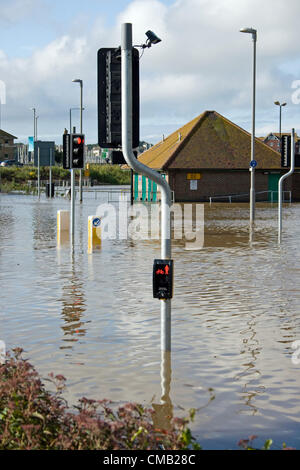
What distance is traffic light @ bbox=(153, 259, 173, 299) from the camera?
722cm

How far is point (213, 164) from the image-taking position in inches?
2359

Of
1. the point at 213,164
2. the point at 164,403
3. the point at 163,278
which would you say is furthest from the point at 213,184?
the point at 164,403

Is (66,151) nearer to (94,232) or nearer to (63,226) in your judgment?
(94,232)

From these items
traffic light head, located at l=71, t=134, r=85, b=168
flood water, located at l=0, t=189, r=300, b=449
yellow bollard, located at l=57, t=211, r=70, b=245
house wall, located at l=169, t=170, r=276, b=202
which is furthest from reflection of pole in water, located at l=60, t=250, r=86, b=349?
house wall, located at l=169, t=170, r=276, b=202

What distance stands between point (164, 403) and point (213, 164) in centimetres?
5405

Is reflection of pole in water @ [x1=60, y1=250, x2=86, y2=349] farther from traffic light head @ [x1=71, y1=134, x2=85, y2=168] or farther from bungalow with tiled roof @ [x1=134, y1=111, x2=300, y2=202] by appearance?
bungalow with tiled roof @ [x1=134, y1=111, x2=300, y2=202]

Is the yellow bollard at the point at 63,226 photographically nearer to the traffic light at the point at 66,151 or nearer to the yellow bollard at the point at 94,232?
the yellow bollard at the point at 94,232

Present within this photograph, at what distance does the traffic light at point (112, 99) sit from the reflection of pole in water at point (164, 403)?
2.31m

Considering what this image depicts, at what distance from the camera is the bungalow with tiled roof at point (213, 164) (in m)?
59.4

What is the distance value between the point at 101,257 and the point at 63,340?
930cm

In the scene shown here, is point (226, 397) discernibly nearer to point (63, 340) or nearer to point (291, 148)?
point (63, 340)

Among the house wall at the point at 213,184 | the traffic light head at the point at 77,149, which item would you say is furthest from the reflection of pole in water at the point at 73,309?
the house wall at the point at 213,184
